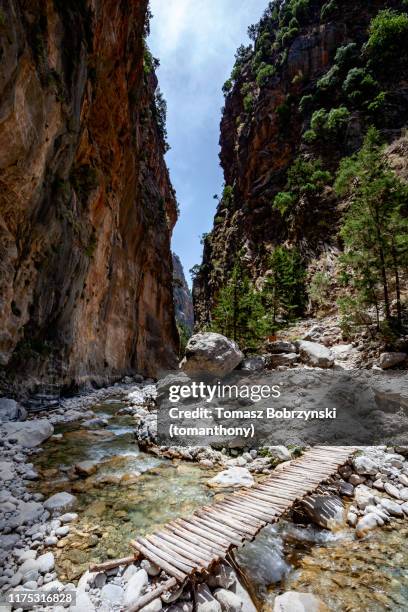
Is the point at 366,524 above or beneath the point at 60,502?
beneath

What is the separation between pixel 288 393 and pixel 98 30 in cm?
1921

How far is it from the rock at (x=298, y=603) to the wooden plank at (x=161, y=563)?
1016 millimetres

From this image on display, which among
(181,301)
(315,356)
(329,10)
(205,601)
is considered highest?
(329,10)

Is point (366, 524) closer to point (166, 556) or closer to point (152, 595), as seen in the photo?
point (166, 556)

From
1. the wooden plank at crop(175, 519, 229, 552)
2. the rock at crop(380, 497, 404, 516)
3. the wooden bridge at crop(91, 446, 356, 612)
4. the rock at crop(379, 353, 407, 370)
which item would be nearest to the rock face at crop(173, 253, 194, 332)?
the rock at crop(379, 353, 407, 370)

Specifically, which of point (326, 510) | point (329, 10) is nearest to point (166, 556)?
point (326, 510)

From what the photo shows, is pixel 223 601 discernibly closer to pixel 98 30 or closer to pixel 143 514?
pixel 143 514

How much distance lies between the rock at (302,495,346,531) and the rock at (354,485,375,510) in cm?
29

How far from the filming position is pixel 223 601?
2.98 meters

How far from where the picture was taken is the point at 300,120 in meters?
39.9

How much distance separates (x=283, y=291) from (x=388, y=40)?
1267 inches

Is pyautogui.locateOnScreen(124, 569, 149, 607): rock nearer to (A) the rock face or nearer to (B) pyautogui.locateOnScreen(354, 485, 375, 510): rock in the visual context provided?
(B) pyautogui.locateOnScreen(354, 485, 375, 510): rock

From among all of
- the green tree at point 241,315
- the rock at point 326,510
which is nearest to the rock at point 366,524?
the rock at point 326,510

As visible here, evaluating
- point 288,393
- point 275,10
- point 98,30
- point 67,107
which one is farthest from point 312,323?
point 275,10
